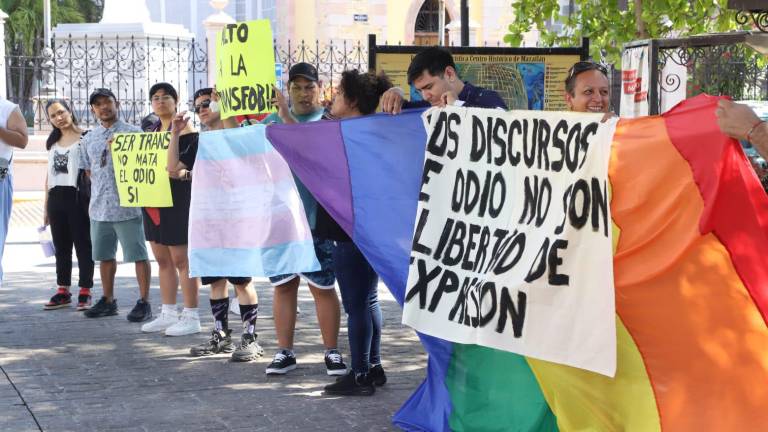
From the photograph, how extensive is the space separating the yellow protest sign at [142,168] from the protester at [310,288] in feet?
5.45

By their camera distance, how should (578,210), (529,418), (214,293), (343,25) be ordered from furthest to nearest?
(343,25)
(214,293)
(529,418)
(578,210)

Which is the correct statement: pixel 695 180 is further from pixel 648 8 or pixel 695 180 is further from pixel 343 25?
pixel 343 25

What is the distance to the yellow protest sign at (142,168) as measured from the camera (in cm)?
927

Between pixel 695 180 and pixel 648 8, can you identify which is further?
pixel 648 8

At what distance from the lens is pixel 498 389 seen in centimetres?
564

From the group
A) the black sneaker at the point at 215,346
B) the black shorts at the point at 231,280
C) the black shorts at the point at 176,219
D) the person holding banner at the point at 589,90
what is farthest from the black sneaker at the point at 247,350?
the person holding banner at the point at 589,90

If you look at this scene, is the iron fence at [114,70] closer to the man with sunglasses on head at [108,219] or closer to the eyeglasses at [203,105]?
the man with sunglasses on head at [108,219]

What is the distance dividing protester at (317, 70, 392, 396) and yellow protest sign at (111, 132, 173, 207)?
2400 millimetres

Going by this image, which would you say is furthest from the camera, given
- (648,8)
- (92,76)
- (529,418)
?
(92,76)

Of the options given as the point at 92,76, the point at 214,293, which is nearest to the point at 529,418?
the point at 214,293

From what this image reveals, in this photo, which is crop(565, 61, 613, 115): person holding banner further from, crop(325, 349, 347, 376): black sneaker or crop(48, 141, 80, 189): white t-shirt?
crop(48, 141, 80, 189): white t-shirt

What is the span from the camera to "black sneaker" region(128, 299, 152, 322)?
32.7ft

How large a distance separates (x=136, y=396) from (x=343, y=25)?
111 feet

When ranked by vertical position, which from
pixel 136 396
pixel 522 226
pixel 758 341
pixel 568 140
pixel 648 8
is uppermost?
pixel 648 8
